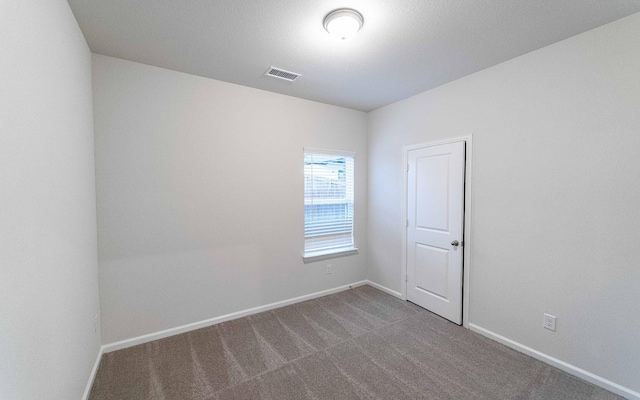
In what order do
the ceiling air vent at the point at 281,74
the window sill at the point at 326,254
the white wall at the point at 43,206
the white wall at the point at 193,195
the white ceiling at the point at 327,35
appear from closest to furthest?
1. the white wall at the point at 43,206
2. the white ceiling at the point at 327,35
3. the white wall at the point at 193,195
4. the ceiling air vent at the point at 281,74
5. the window sill at the point at 326,254

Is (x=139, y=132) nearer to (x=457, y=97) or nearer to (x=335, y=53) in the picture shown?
(x=335, y=53)

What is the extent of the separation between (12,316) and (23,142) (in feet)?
2.40

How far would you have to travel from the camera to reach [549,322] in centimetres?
224

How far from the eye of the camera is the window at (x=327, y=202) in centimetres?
358

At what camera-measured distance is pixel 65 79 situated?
167 cm

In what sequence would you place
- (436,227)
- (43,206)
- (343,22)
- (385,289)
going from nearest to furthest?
(43,206), (343,22), (436,227), (385,289)

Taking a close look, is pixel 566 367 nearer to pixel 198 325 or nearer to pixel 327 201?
pixel 327 201

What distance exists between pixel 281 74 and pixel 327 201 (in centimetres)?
177

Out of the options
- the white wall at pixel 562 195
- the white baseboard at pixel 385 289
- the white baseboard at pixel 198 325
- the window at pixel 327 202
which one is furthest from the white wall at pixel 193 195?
the white wall at pixel 562 195

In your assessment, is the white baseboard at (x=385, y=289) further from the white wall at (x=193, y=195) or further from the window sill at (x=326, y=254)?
the white wall at (x=193, y=195)

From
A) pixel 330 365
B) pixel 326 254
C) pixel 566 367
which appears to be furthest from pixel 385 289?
pixel 566 367

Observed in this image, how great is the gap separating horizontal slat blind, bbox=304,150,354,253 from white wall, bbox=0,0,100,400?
2301 mm

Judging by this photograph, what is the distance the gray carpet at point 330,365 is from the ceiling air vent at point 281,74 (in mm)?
2739

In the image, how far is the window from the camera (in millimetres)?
3576
